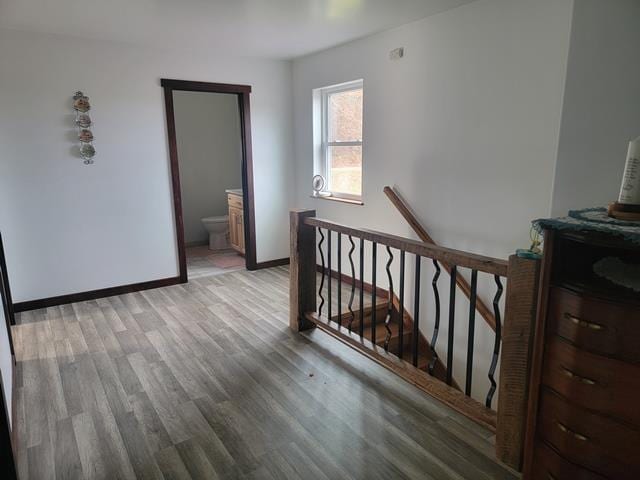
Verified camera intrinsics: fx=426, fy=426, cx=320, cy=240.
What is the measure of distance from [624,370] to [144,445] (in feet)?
6.42

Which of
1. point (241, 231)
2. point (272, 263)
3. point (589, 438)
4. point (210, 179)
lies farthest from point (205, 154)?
point (589, 438)

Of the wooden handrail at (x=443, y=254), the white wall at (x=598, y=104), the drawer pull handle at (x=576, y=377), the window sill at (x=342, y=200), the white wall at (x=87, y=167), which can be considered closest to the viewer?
the drawer pull handle at (x=576, y=377)

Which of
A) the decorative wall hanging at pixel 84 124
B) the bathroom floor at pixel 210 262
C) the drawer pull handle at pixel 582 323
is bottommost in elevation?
the bathroom floor at pixel 210 262

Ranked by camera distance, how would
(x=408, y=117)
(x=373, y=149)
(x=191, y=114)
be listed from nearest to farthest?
1. (x=408, y=117)
2. (x=373, y=149)
3. (x=191, y=114)

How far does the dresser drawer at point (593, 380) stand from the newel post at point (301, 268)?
1.87m

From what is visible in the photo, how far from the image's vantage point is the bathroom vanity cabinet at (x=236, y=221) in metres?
5.44

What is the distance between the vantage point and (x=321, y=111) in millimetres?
4730

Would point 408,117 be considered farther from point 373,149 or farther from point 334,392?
point 334,392

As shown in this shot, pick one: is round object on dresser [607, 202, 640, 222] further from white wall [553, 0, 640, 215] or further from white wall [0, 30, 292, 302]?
white wall [0, 30, 292, 302]

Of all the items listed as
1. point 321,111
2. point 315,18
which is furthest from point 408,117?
point 321,111

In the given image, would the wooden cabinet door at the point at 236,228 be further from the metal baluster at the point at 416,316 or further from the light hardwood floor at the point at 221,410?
the metal baluster at the point at 416,316

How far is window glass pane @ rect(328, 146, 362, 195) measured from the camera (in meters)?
4.38

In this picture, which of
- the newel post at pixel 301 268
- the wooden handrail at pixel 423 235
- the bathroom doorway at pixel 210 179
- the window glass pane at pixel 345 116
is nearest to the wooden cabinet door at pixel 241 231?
the bathroom doorway at pixel 210 179

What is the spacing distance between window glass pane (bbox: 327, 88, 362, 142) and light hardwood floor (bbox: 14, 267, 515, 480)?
210 cm
